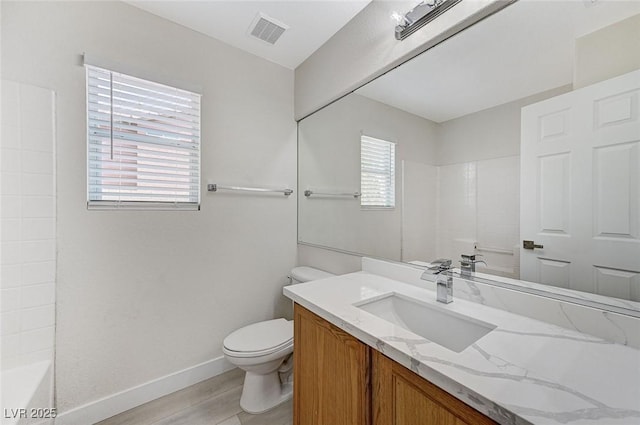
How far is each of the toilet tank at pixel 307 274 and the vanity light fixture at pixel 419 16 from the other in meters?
1.55

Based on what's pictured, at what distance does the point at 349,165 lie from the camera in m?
1.87

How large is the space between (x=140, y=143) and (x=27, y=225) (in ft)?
2.24

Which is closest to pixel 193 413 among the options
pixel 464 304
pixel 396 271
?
pixel 396 271

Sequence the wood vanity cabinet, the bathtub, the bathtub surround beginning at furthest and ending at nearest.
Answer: the bathtub surround
the bathtub
the wood vanity cabinet

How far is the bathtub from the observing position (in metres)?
1.03

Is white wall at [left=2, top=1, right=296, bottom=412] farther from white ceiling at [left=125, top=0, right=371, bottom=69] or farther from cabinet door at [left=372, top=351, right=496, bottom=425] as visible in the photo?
cabinet door at [left=372, top=351, right=496, bottom=425]

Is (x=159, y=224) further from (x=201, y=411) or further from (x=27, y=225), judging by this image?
(x=201, y=411)

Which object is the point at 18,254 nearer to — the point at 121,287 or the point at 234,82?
the point at 121,287

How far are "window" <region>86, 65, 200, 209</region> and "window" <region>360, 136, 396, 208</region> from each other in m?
1.15

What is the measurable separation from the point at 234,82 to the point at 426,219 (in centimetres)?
171

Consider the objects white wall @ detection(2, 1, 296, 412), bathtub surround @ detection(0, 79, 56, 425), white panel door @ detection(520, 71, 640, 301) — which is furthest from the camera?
white wall @ detection(2, 1, 296, 412)

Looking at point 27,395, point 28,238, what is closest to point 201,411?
point 27,395

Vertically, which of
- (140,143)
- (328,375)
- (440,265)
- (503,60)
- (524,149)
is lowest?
(328,375)

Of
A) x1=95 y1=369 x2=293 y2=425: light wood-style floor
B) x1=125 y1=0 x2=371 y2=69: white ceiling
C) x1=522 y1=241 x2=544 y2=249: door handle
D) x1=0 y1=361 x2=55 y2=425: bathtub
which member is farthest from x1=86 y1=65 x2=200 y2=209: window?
x1=522 y1=241 x2=544 y2=249: door handle
